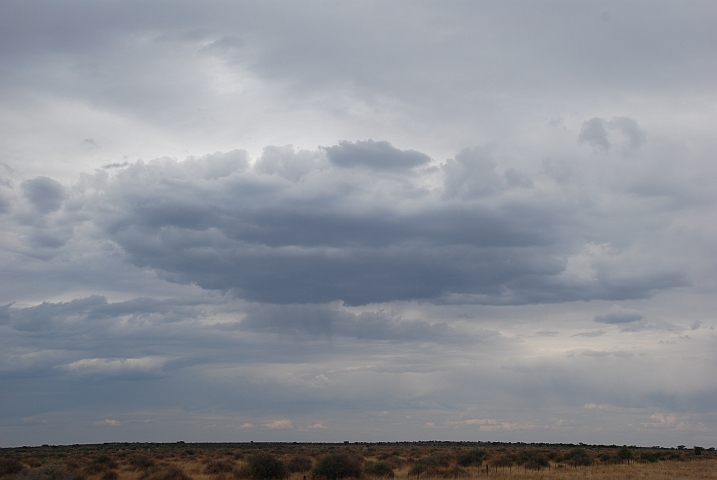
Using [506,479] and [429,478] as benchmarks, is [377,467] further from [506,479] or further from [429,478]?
[506,479]

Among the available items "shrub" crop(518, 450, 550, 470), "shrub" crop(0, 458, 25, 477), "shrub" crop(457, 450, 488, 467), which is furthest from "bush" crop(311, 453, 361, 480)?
"shrub" crop(518, 450, 550, 470)

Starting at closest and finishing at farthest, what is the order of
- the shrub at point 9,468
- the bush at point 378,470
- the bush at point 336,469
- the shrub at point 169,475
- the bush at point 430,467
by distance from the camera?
the shrub at point 9,468 < the shrub at point 169,475 < the bush at point 336,469 < the bush at point 378,470 < the bush at point 430,467

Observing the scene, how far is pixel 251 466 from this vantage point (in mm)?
46875

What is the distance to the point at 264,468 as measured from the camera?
153ft

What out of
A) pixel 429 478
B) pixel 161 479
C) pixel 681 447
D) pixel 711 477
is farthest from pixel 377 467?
pixel 681 447

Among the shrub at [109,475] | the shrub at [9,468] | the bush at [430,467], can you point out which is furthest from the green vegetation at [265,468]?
the shrub at [9,468]

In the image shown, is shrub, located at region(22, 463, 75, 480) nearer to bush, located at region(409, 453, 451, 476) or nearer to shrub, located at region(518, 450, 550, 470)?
bush, located at region(409, 453, 451, 476)

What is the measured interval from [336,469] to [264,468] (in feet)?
18.7

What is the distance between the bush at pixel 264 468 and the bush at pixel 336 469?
2.88 m

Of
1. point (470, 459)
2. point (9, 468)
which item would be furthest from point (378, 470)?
point (9, 468)

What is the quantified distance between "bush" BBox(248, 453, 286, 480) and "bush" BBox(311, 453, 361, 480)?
288 centimetres

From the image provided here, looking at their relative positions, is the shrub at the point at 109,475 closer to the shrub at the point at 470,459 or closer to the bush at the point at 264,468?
the bush at the point at 264,468

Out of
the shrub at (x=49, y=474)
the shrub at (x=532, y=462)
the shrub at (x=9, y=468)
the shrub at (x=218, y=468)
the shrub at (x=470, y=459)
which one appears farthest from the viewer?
the shrub at (x=470, y=459)

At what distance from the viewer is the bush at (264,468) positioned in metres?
46.5
